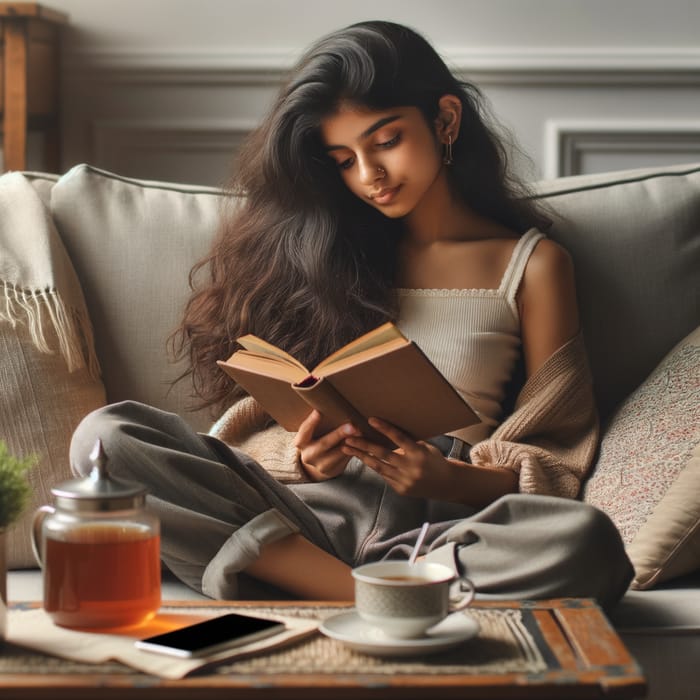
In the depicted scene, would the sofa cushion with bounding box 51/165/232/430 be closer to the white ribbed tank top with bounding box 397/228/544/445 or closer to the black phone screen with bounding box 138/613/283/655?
the white ribbed tank top with bounding box 397/228/544/445

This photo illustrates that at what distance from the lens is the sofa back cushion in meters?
1.68

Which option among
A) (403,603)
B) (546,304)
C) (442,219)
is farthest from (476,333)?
(403,603)

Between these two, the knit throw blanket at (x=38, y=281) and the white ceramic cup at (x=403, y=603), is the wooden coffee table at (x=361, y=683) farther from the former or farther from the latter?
the knit throw blanket at (x=38, y=281)

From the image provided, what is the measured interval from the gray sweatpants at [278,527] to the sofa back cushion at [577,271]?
370 millimetres

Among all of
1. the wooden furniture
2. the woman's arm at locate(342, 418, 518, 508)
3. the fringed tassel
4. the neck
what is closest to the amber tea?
the woman's arm at locate(342, 418, 518, 508)

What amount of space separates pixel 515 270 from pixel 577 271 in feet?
0.42

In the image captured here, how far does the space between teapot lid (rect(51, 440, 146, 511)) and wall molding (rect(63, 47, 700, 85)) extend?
1.47 metres

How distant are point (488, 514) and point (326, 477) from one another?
1.06ft

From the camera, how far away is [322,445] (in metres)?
1.36

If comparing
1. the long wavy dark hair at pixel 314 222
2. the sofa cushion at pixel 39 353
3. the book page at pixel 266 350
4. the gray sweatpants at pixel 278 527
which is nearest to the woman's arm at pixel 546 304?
the long wavy dark hair at pixel 314 222

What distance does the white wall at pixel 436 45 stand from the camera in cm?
224

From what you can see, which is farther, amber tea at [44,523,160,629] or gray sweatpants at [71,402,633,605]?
gray sweatpants at [71,402,633,605]

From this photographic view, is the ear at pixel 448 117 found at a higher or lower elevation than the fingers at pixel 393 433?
higher

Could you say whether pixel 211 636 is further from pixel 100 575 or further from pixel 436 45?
pixel 436 45
